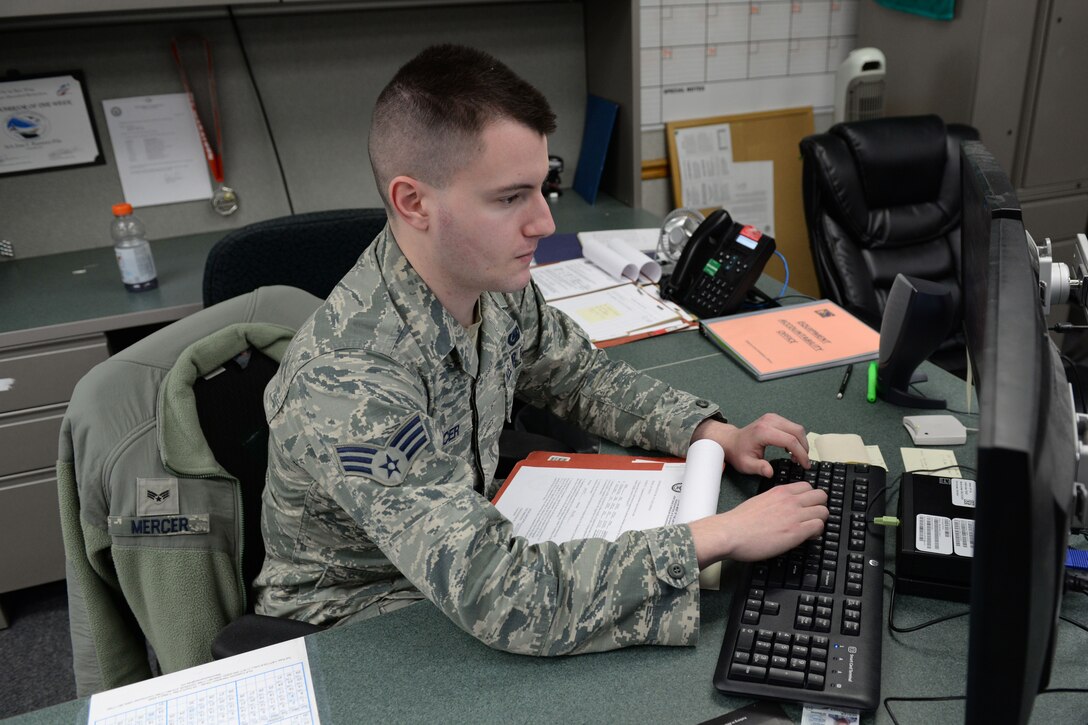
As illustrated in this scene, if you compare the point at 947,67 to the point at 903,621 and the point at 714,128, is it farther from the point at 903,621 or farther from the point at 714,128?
the point at 903,621

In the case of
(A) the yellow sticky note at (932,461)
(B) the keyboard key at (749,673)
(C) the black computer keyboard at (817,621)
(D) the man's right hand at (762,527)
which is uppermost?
(D) the man's right hand at (762,527)

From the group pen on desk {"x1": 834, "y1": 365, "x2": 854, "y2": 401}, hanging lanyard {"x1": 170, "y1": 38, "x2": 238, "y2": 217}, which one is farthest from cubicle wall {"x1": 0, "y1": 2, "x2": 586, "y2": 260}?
pen on desk {"x1": 834, "y1": 365, "x2": 854, "y2": 401}

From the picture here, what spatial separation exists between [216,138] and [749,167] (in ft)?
5.94

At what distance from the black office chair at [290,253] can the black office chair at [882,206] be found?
124 cm

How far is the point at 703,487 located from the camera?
100 centimetres

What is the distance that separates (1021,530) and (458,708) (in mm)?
523

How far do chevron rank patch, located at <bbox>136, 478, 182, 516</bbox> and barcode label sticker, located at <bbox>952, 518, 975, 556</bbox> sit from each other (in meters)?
0.93

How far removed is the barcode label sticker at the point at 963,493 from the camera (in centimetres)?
92

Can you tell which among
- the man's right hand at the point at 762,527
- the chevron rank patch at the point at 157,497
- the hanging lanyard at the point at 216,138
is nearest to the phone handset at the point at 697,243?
the man's right hand at the point at 762,527

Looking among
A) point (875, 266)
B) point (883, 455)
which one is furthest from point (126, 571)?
point (875, 266)

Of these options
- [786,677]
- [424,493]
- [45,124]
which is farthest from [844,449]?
[45,124]

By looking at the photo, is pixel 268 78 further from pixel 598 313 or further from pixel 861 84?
pixel 861 84

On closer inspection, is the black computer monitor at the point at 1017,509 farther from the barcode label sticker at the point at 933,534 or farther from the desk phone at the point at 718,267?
the desk phone at the point at 718,267

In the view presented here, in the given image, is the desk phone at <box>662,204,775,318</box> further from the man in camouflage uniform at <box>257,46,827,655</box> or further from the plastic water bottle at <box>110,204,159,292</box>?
the plastic water bottle at <box>110,204,159,292</box>
